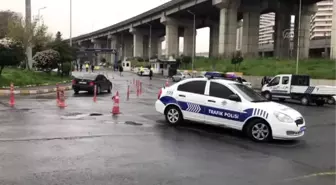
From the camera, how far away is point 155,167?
270 inches

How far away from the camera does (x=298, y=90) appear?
23438 mm

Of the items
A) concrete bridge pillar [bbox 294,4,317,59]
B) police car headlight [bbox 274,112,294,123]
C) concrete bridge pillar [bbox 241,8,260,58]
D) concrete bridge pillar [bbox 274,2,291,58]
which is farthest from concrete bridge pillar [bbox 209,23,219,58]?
police car headlight [bbox 274,112,294,123]

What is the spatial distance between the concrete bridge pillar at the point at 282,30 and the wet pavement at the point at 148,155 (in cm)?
5944

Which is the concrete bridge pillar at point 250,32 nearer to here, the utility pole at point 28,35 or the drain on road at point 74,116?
the utility pole at point 28,35

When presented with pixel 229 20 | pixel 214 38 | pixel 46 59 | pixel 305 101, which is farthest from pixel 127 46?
pixel 305 101

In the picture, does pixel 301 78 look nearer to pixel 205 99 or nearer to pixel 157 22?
pixel 205 99

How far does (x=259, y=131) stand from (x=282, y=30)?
211 feet

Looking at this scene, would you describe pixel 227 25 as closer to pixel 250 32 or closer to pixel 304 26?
pixel 250 32

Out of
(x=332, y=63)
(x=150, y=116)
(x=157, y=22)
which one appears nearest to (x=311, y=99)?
(x=150, y=116)

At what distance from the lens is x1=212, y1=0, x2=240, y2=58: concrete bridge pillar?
61.2m

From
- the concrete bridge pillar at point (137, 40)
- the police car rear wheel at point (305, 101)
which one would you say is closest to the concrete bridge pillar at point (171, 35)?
the concrete bridge pillar at point (137, 40)

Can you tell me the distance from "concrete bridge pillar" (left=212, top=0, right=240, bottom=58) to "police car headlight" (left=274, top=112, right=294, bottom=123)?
5154cm

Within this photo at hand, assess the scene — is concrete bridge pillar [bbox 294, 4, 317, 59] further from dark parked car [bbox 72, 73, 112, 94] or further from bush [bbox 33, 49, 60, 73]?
dark parked car [bbox 72, 73, 112, 94]

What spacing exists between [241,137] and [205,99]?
149 cm
